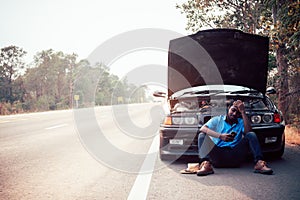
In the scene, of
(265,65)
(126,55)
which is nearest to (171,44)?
(265,65)

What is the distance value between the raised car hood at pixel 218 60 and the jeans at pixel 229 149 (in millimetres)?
2287

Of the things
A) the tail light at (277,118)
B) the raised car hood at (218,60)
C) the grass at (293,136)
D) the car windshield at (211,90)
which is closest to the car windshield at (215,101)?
the car windshield at (211,90)

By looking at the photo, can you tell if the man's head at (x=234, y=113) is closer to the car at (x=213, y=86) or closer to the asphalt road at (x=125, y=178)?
the car at (x=213, y=86)

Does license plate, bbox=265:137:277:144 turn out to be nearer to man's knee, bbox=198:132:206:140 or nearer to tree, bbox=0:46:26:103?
man's knee, bbox=198:132:206:140

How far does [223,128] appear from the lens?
4.47 meters

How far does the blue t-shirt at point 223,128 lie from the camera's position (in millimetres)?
4457

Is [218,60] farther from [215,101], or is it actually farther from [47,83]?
[47,83]

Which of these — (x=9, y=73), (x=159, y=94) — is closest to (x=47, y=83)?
(x=9, y=73)

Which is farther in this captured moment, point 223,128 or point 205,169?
point 223,128

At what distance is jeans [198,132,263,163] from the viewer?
4.39 meters

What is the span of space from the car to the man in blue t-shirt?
298mm

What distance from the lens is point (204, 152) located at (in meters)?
4.42

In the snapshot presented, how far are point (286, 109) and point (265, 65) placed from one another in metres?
3.71

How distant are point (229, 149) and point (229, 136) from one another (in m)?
0.24
